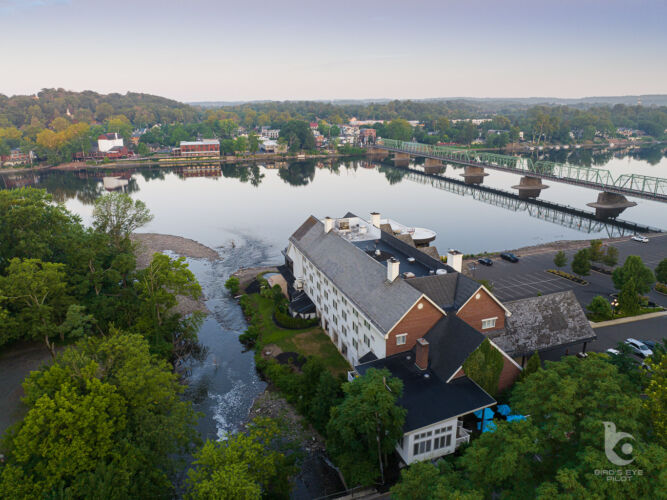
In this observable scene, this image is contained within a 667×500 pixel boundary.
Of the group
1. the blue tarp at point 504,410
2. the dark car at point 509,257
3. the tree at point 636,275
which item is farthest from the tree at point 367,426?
the dark car at point 509,257

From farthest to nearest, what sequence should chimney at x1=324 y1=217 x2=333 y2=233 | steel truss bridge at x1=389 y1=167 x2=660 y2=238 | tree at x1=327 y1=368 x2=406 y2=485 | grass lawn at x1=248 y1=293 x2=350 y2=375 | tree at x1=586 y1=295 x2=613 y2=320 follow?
steel truss bridge at x1=389 y1=167 x2=660 y2=238 < chimney at x1=324 y1=217 x2=333 y2=233 < tree at x1=586 y1=295 x2=613 y2=320 < grass lawn at x1=248 y1=293 x2=350 y2=375 < tree at x1=327 y1=368 x2=406 y2=485

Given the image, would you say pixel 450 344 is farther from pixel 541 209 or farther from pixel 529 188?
pixel 529 188

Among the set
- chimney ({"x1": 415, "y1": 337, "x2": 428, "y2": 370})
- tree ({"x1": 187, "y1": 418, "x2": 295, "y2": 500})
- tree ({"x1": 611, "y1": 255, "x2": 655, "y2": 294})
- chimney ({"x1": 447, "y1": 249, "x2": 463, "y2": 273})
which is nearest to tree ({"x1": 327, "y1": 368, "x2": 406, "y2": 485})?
tree ({"x1": 187, "y1": 418, "x2": 295, "y2": 500})

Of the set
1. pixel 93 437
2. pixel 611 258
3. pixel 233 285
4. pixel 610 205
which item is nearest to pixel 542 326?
pixel 611 258

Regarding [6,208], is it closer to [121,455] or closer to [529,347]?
[121,455]

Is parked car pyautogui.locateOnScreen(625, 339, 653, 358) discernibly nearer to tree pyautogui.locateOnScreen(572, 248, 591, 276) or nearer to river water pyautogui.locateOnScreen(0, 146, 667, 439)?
tree pyautogui.locateOnScreen(572, 248, 591, 276)
